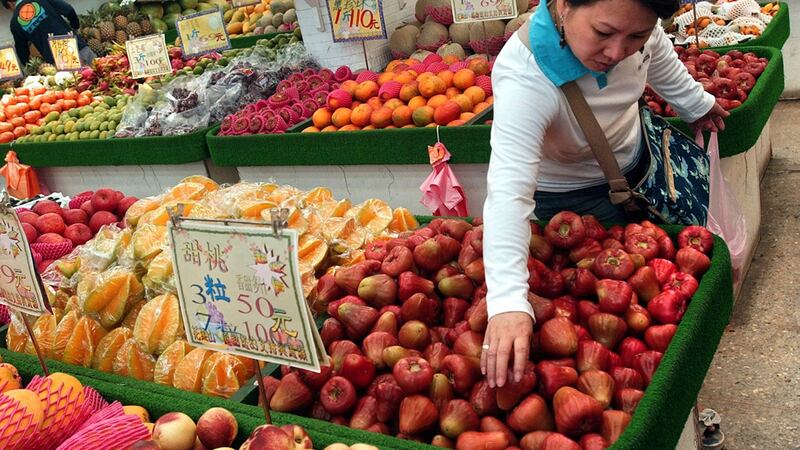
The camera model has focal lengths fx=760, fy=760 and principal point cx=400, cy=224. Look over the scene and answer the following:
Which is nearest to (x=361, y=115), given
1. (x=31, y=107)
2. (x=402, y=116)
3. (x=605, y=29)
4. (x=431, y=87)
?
(x=402, y=116)

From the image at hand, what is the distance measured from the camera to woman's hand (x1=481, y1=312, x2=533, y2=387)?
1.48 m

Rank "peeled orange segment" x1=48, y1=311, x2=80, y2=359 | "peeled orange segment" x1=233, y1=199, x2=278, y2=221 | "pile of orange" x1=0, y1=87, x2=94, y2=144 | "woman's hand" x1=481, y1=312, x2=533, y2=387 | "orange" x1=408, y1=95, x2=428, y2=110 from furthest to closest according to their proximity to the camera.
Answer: "pile of orange" x1=0, y1=87, x2=94, y2=144, "orange" x1=408, y1=95, x2=428, y2=110, "peeled orange segment" x1=233, y1=199, x2=278, y2=221, "peeled orange segment" x1=48, y1=311, x2=80, y2=359, "woman's hand" x1=481, y1=312, x2=533, y2=387

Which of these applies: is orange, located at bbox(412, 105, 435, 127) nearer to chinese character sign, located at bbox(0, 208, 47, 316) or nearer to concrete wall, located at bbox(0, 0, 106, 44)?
chinese character sign, located at bbox(0, 208, 47, 316)

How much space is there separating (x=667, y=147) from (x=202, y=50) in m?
3.98

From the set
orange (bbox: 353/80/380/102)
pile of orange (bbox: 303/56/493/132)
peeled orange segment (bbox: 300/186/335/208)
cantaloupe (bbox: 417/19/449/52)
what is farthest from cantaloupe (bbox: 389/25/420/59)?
peeled orange segment (bbox: 300/186/335/208)

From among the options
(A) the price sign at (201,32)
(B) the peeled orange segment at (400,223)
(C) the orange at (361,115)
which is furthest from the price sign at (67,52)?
(B) the peeled orange segment at (400,223)

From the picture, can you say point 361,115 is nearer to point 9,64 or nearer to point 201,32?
point 201,32

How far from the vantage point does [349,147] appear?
12.9 feet

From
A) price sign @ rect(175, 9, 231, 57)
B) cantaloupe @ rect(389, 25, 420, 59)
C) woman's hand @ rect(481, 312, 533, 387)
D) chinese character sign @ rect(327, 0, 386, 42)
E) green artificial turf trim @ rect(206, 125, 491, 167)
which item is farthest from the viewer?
price sign @ rect(175, 9, 231, 57)

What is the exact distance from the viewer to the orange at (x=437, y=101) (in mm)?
3857

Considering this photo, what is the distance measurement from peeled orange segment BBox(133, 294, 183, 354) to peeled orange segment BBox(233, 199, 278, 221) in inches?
18.2

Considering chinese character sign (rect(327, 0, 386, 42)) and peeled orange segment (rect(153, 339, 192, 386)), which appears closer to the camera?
peeled orange segment (rect(153, 339, 192, 386))

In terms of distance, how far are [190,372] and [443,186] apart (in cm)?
192

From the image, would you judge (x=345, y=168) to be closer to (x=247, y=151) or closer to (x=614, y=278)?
(x=247, y=151)
